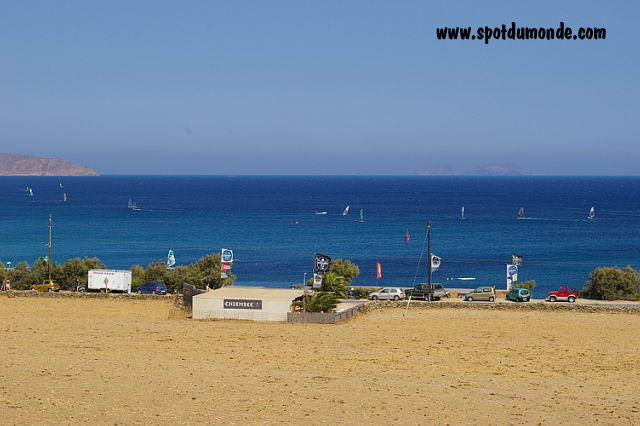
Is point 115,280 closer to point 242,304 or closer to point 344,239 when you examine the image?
point 242,304

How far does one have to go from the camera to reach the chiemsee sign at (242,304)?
137 ft

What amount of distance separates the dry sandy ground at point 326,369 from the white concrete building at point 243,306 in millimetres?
983

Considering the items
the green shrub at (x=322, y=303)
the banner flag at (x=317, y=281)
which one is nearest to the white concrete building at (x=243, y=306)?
the green shrub at (x=322, y=303)

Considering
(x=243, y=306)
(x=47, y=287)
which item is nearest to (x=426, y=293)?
(x=243, y=306)

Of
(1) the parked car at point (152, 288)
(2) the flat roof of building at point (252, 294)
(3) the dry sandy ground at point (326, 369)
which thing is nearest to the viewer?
(3) the dry sandy ground at point (326, 369)

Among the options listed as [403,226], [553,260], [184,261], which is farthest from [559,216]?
[184,261]

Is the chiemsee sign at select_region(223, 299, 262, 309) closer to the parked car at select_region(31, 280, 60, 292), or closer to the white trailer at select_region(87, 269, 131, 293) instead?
the white trailer at select_region(87, 269, 131, 293)

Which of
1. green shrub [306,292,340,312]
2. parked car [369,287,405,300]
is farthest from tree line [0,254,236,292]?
green shrub [306,292,340,312]

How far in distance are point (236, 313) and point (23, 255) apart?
69.1 meters

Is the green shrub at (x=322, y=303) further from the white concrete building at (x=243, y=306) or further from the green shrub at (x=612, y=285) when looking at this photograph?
the green shrub at (x=612, y=285)

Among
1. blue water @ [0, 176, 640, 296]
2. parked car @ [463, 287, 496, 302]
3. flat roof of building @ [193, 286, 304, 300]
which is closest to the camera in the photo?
flat roof of building @ [193, 286, 304, 300]

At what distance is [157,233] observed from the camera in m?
135

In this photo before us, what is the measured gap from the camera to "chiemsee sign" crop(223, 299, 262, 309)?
4172cm

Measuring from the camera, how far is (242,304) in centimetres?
4191
